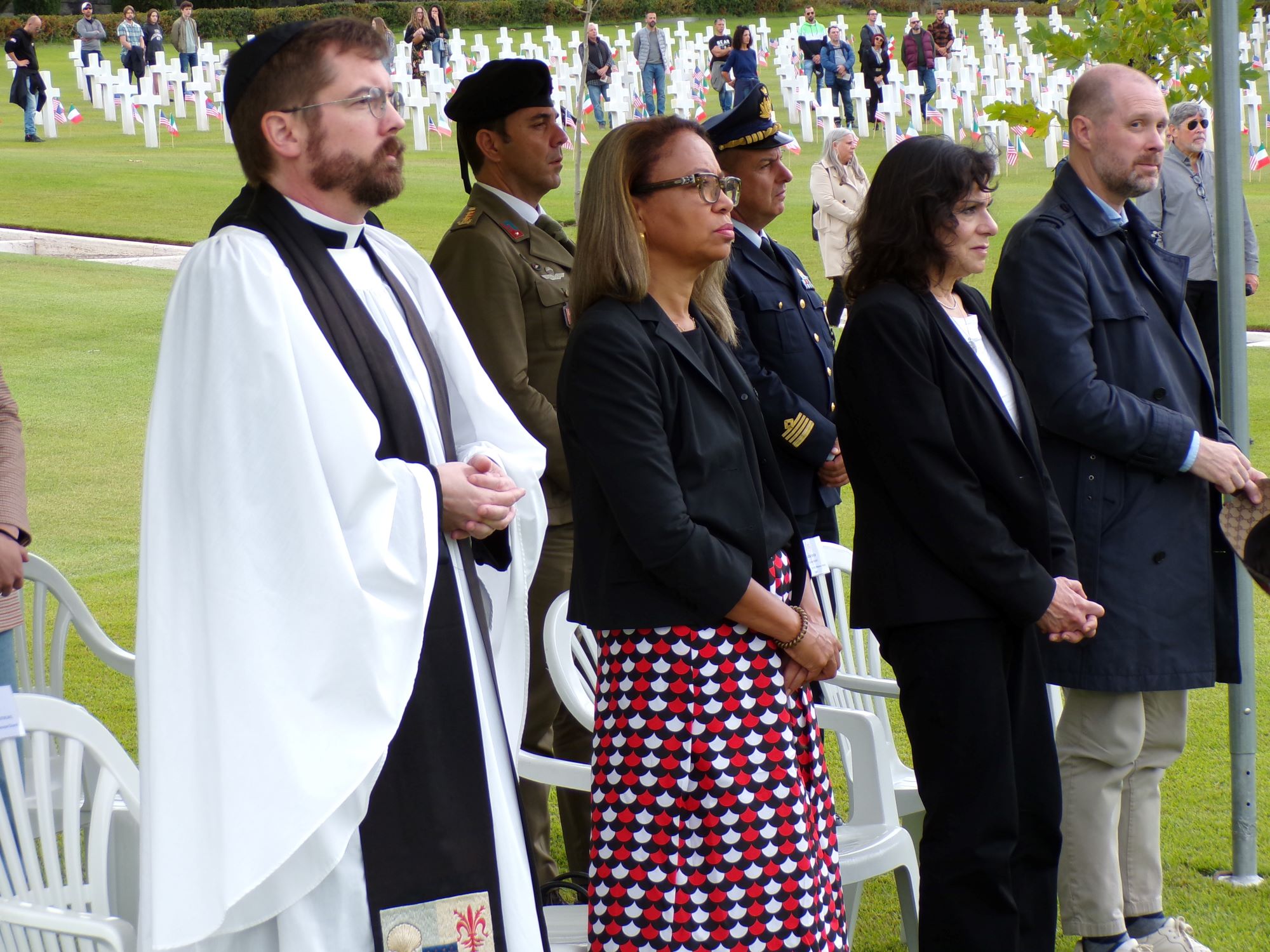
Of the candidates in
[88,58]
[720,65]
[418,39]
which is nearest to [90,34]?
[88,58]

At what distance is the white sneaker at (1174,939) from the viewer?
12.2ft

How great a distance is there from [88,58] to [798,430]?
121 ft

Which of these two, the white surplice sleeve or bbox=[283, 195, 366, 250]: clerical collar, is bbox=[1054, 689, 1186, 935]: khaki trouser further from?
bbox=[283, 195, 366, 250]: clerical collar

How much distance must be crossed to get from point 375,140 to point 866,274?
123 cm

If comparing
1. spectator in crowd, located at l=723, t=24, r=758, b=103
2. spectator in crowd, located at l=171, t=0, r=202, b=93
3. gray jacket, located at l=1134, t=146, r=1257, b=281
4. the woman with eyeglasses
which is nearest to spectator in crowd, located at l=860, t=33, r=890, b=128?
spectator in crowd, located at l=723, t=24, r=758, b=103

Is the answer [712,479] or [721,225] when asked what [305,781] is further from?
[721,225]

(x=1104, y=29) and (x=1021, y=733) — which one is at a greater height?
(x=1104, y=29)

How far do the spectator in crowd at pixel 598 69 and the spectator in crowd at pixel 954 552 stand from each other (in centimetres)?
2599

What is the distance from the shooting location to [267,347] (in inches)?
94.8

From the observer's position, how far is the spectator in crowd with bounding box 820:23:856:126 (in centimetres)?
3067

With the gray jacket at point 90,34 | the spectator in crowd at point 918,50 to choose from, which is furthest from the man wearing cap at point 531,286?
the gray jacket at point 90,34

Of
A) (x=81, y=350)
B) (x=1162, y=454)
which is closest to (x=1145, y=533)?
(x=1162, y=454)

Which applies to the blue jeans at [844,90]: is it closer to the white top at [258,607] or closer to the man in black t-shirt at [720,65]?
the man in black t-shirt at [720,65]

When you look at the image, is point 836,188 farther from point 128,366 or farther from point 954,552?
point 954,552
